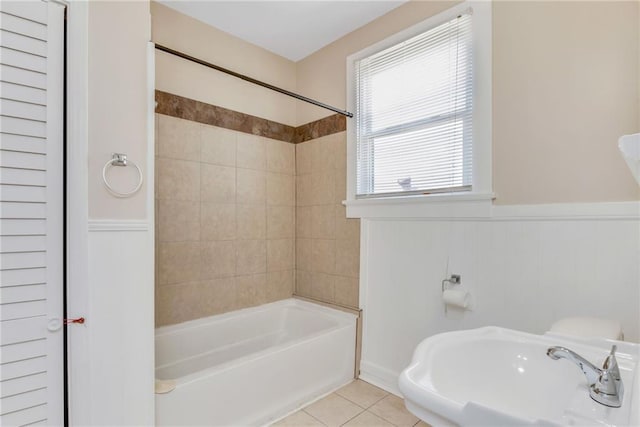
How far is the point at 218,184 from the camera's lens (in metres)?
2.56

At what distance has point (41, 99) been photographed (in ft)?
4.04

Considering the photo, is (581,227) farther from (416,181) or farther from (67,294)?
(67,294)

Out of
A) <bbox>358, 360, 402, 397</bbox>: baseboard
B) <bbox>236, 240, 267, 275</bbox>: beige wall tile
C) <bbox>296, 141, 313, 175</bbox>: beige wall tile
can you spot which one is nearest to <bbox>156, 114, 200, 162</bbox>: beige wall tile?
<bbox>236, 240, 267, 275</bbox>: beige wall tile

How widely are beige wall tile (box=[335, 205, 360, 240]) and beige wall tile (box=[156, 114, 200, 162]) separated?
1.17m

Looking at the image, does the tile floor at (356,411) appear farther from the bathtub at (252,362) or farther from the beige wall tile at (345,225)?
the beige wall tile at (345,225)

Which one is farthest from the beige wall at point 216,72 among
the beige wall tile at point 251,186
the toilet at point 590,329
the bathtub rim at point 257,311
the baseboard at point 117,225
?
the toilet at point 590,329

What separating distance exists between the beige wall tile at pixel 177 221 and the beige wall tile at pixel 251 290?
0.55 metres

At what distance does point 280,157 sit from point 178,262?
49.3 inches

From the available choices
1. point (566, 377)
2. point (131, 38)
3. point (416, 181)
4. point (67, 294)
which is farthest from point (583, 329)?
point (131, 38)

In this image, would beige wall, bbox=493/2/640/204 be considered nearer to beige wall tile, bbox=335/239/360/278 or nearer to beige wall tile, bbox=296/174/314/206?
beige wall tile, bbox=335/239/360/278

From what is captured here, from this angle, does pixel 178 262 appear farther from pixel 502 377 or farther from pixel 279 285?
pixel 502 377

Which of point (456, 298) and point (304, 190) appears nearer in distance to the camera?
point (456, 298)

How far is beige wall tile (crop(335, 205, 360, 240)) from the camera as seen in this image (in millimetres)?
2547

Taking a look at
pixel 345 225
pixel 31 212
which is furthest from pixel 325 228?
pixel 31 212
